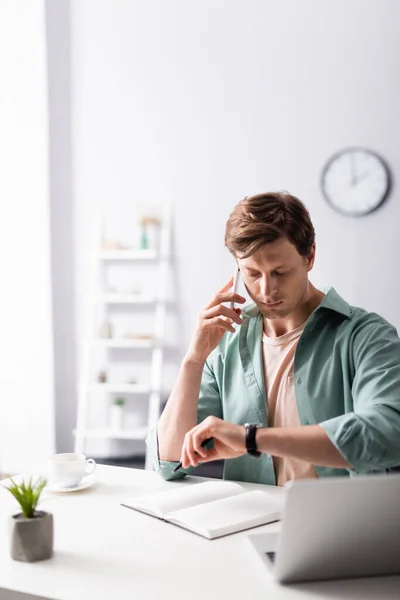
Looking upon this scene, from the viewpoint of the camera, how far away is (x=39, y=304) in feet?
13.9

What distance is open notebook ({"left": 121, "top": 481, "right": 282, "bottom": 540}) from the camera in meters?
1.27

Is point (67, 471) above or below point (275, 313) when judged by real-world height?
below

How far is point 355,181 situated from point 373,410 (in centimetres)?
249

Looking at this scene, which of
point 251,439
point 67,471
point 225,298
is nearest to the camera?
point 251,439

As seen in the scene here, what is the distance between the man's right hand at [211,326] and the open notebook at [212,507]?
33 cm

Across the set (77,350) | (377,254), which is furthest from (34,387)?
(377,254)

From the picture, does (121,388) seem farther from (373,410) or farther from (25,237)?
(373,410)

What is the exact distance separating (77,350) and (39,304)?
36 centimetres

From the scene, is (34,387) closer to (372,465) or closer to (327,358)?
(327,358)

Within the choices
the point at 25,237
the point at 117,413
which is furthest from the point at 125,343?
the point at 25,237

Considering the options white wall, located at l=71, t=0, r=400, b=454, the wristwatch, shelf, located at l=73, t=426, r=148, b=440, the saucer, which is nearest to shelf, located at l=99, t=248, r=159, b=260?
white wall, located at l=71, t=0, r=400, b=454

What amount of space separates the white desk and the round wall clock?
262cm

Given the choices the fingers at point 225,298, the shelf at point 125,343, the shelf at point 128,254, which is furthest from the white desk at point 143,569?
the shelf at point 128,254

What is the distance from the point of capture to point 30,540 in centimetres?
112
